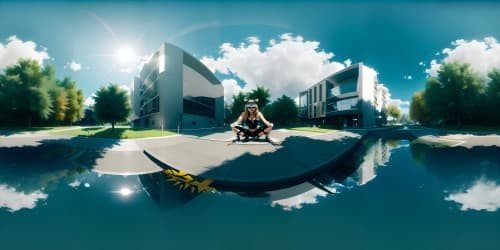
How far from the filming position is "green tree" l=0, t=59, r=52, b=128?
727 inches

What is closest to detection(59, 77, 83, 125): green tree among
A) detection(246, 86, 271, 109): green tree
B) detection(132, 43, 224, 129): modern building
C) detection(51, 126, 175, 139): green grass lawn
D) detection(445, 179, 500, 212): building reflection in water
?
detection(132, 43, 224, 129): modern building

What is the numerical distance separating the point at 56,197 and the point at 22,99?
27396 millimetres

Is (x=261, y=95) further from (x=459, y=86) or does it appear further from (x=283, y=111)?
(x=459, y=86)

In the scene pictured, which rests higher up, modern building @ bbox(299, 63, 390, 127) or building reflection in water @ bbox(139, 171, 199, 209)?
modern building @ bbox(299, 63, 390, 127)

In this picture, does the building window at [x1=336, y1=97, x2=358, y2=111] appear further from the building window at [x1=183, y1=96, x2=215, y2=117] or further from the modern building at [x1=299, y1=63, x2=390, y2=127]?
the building window at [x1=183, y1=96, x2=215, y2=117]

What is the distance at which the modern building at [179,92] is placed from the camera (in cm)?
3222

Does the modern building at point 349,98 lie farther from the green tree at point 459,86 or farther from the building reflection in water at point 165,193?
the building reflection in water at point 165,193

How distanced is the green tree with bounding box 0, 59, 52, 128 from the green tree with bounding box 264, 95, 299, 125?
119 feet

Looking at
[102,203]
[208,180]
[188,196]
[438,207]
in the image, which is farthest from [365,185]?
[102,203]

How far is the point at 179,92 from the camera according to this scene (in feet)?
A: 109

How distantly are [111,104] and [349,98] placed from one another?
47.0 m

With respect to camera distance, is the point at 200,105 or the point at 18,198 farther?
the point at 200,105

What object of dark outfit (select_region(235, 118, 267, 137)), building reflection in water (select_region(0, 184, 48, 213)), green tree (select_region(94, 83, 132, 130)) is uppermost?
green tree (select_region(94, 83, 132, 130))

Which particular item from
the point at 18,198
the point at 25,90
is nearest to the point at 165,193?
the point at 18,198
